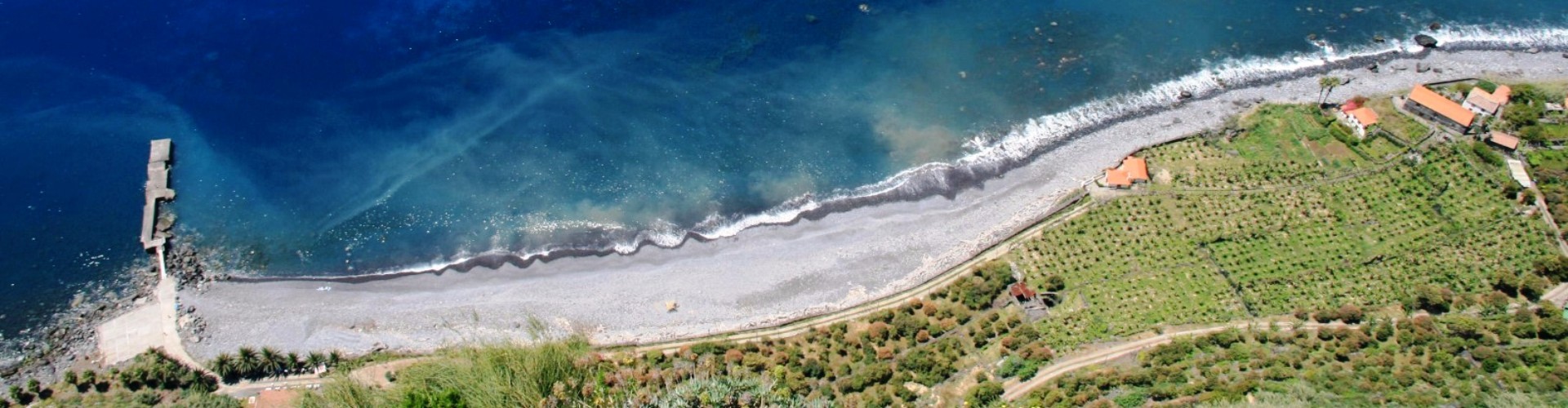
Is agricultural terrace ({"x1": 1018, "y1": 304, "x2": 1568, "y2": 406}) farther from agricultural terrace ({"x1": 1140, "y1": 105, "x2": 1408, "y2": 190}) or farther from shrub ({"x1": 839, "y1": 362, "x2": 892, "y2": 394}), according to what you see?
agricultural terrace ({"x1": 1140, "y1": 105, "x2": 1408, "y2": 190})

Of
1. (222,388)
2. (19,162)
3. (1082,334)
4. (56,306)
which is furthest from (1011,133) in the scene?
(19,162)

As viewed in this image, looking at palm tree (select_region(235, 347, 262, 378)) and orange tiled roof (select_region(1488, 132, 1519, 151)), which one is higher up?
orange tiled roof (select_region(1488, 132, 1519, 151))

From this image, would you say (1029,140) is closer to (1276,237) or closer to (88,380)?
(1276,237)

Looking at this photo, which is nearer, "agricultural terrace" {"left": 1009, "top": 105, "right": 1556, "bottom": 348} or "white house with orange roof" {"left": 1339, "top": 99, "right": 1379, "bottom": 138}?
"agricultural terrace" {"left": 1009, "top": 105, "right": 1556, "bottom": 348}

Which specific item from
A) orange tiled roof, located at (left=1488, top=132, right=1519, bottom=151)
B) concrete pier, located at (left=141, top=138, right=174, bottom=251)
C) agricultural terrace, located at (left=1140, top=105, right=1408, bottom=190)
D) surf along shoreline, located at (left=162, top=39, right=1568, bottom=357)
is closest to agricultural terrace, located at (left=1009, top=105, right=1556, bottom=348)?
agricultural terrace, located at (left=1140, top=105, right=1408, bottom=190)

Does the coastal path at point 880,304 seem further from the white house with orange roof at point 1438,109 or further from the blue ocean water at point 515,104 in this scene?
the white house with orange roof at point 1438,109

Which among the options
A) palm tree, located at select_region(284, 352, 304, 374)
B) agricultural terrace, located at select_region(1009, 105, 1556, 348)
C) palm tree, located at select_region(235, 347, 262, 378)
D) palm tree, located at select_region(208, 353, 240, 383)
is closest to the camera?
palm tree, located at select_region(208, 353, 240, 383)

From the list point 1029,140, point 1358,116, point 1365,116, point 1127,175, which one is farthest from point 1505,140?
point 1029,140
